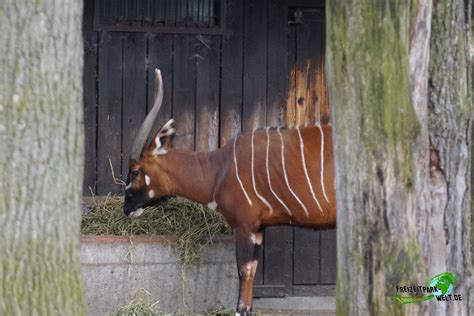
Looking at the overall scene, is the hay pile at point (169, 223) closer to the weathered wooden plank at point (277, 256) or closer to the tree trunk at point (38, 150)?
the weathered wooden plank at point (277, 256)

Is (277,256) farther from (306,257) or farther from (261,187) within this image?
(261,187)

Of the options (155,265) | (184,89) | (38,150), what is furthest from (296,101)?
(38,150)

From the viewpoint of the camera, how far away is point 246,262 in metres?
7.43

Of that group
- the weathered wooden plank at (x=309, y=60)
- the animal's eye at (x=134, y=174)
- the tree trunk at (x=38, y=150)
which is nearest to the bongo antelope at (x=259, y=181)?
the animal's eye at (x=134, y=174)

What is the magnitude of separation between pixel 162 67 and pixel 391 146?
14.2 ft

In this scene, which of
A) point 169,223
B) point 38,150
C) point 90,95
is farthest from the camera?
point 90,95

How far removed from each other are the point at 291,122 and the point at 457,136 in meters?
4.13

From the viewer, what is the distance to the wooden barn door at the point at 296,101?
8352 mm

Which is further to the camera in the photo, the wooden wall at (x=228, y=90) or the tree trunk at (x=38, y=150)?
the wooden wall at (x=228, y=90)

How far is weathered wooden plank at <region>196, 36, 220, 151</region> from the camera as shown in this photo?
323 inches

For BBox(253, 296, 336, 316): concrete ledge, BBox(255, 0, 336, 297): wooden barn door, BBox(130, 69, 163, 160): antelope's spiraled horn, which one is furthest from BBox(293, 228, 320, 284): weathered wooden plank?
BBox(130, 69, 163, 160): antelope's spiraled horn

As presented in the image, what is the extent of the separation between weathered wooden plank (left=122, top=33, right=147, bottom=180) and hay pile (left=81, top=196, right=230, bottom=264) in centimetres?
34

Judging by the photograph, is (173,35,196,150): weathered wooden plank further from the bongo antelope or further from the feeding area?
the feeding area

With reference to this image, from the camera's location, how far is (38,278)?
407 centimetres
